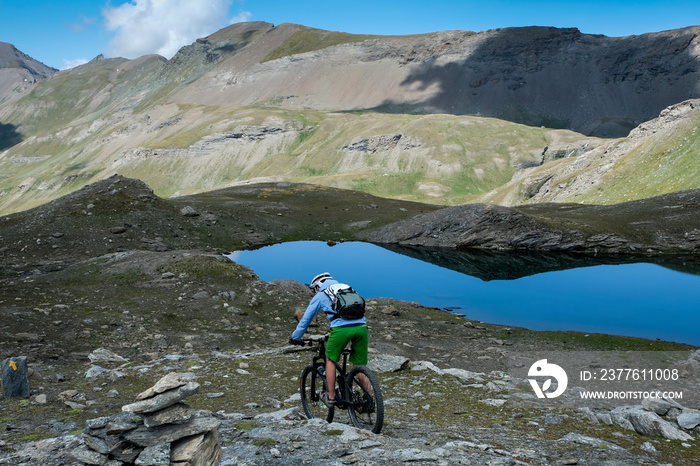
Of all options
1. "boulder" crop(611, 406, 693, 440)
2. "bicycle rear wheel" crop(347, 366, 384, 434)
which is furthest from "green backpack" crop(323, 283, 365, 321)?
"boulder" crop(611, 406, 693, 440)

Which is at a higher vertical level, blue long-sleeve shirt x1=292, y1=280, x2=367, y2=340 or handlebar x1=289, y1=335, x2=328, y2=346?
blue long-sleeve shirt x1=292, y1=280, x2=367, y2=340

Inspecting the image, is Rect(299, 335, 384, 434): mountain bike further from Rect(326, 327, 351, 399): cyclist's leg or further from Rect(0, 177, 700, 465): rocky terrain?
Rect(0, 177, 700, 465): rocky terrain

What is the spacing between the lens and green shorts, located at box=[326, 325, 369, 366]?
39.7 feet

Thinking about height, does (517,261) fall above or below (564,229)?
below

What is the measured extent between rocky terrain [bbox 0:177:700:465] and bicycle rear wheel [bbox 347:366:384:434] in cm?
39

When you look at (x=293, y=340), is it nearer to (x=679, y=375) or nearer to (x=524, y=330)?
(x=679, y=375)

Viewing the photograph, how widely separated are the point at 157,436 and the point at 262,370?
9095 mm

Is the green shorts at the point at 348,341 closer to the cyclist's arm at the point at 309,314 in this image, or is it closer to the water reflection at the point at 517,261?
the cyclist's arm at the point at 309,314

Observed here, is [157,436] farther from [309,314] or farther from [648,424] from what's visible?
[648,424]

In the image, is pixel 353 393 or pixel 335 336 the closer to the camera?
pixel 353 393

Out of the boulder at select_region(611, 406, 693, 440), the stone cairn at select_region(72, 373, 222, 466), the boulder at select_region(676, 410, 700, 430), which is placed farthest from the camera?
the boulder at select_region(676, 410, 700, 430)

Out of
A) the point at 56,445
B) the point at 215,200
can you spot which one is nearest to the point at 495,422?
the point at 56,445

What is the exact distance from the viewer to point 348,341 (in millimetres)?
12195

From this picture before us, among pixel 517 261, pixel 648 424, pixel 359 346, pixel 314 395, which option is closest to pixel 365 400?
pixel 359 346
